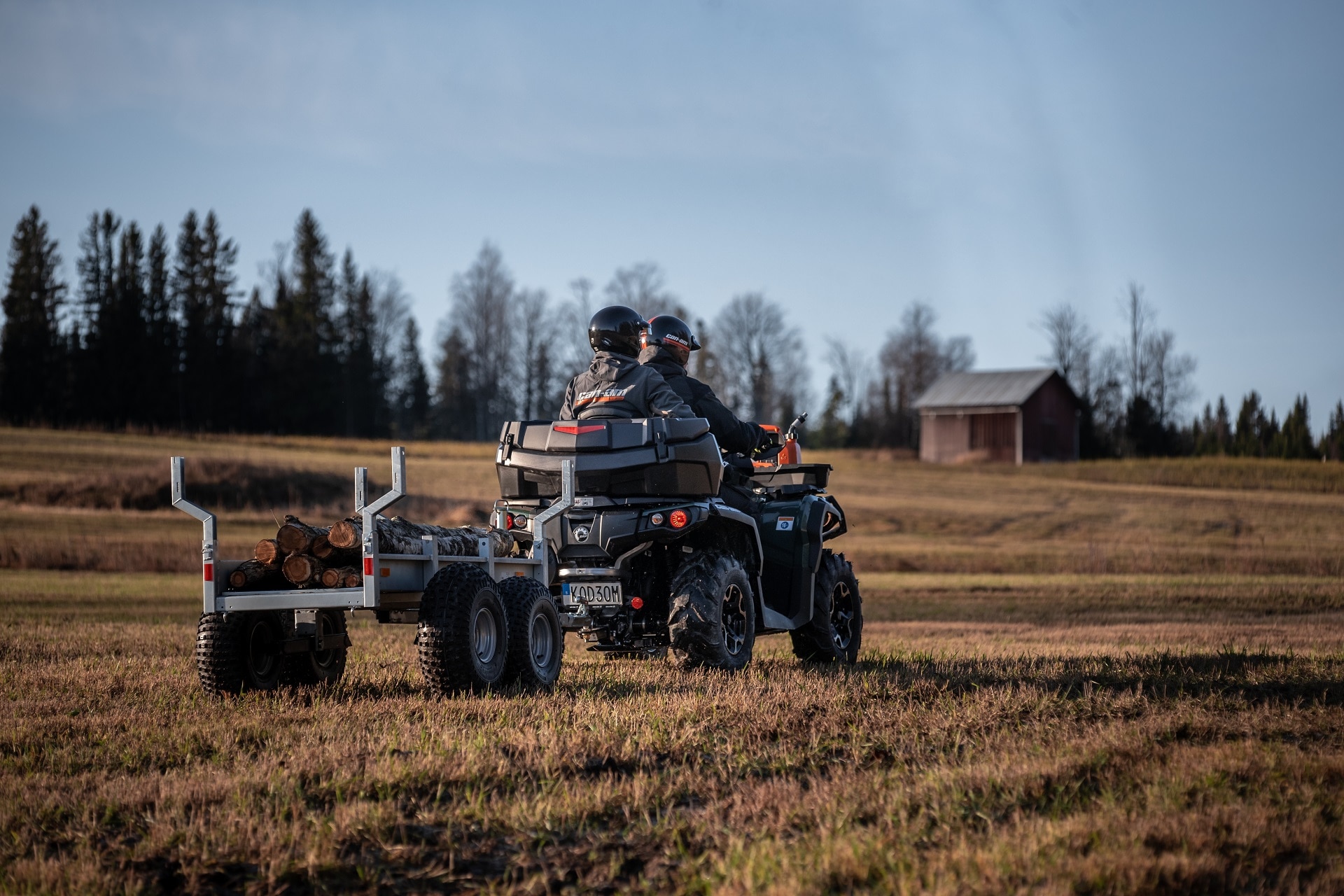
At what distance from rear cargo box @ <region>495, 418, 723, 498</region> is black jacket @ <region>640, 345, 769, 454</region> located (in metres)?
0.57

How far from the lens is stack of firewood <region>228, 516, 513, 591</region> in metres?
7.55

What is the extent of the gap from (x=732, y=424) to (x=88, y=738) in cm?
497

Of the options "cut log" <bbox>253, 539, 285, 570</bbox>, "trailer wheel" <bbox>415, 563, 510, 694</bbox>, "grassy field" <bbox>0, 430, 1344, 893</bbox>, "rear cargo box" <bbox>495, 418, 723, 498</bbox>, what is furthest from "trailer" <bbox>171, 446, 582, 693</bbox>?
"rear cargo box" <bbox>495, 418, 723, 498</bbox>

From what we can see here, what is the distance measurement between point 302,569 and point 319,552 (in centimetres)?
14

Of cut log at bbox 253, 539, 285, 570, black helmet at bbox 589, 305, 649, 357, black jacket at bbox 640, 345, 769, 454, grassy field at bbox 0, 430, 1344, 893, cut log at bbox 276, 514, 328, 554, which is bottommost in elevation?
grassy field at bbox 0, 430, 1344, 893

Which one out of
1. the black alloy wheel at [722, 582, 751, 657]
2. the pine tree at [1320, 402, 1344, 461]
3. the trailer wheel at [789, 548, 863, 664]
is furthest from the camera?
the pine tree at [1320, 402, 1344, 461]

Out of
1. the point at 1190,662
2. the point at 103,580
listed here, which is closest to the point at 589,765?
the point at 1190,662

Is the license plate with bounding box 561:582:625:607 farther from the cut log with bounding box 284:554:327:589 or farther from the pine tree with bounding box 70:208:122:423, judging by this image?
the pine tree with bounding box 70:208:122:423

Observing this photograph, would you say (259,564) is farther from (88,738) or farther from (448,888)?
(448,888)

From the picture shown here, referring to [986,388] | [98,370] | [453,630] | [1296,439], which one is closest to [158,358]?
[98,370]

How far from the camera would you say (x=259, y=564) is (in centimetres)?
790

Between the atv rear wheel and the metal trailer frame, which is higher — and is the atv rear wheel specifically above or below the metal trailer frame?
below

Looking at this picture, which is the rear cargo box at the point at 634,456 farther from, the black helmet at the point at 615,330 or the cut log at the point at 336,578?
the cut log at the point at 336,578

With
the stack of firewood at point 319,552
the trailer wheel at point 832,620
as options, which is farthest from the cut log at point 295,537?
the trailer wheel at point 832,620
